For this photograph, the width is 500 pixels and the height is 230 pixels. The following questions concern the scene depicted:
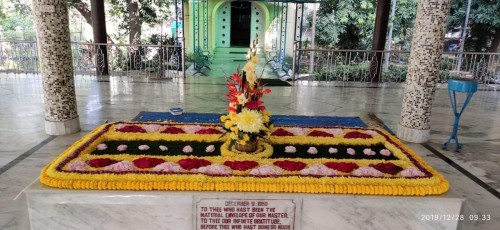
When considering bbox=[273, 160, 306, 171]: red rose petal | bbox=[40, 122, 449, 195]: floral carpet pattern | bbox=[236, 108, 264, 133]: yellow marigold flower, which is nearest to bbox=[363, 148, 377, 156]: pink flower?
bbox=[40, 122, 449, 195]: floral carpet pattern

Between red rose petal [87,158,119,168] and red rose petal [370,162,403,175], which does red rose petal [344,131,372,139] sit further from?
red rose petal [87,158,119,168]

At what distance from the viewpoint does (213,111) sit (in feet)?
19.2

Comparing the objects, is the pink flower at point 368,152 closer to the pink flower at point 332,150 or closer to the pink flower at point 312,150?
the pink flower at point 332,150

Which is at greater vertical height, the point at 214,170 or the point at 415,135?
the point at 214,170

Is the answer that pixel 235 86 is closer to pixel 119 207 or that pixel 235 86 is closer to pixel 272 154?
pixel 272 154

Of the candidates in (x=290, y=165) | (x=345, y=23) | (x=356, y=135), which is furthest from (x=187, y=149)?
(x=345, y=23)

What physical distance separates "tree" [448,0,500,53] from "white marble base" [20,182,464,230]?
1147cm

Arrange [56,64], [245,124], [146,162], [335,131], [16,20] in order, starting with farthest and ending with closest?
[16,20]
[56,64]
[335,131]
[245,124]
[146,162]

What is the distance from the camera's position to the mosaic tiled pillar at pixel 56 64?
4.11 m

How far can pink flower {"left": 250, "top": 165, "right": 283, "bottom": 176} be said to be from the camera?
8.16 ft

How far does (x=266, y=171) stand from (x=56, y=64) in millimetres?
3029

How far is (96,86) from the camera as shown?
7.75 metres

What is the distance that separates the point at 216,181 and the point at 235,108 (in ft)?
2.10

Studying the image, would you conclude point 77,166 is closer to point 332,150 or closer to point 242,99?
point 242,99
